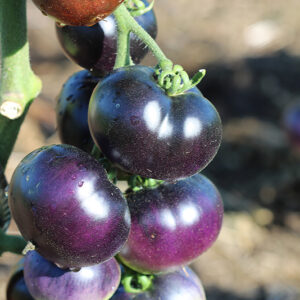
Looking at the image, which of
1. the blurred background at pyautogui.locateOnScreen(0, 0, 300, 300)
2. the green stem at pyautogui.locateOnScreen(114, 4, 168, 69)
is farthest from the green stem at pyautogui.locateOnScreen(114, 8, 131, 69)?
the blurred background at pyautogui.locateOnScreen(0, 0, 300, 300)

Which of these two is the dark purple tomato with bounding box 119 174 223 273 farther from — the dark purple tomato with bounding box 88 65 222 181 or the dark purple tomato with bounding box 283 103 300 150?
the dark purple tomato with bounding box 283 103 300 150

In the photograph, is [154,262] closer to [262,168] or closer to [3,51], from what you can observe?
[3,51]

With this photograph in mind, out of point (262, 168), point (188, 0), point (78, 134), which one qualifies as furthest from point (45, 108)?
point (78, 134)

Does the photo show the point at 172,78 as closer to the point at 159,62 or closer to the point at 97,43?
the point at 159,62

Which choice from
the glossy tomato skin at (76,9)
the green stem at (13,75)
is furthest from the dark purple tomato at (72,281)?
the glossy tomato skin at (76,9)

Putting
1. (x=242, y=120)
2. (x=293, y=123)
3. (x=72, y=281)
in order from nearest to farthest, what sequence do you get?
(x=72, y=281) → (x=293, y=123) → (x=242, y=120)

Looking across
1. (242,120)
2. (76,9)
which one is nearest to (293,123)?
(242,120)
